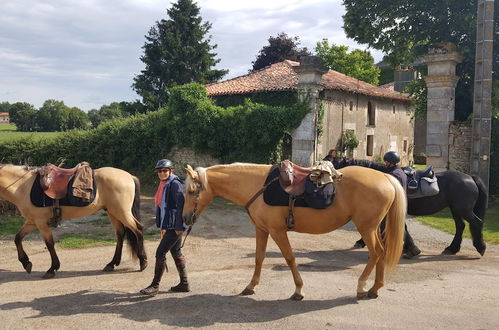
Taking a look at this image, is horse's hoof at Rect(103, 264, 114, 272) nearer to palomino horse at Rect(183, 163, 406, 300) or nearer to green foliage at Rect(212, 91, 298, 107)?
palomino horse at Rect(183, 163, 406, 300)

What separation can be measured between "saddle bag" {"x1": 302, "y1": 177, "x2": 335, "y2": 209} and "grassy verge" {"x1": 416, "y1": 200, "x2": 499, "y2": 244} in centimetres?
593

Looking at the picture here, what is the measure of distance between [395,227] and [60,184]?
17.0ft

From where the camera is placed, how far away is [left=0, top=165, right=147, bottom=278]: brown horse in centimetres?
663

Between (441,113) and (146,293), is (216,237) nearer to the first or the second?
(146,293)

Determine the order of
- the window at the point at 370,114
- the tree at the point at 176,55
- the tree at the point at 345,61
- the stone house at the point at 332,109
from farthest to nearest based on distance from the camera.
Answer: the tree at the point at 345,61, the tree at the point at 176,55, the window at the point at 370,114, the stone house at the point at 332,109

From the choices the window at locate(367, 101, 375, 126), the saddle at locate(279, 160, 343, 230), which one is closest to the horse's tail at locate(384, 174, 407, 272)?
the saddle at locate(279, 160, 343, 230)

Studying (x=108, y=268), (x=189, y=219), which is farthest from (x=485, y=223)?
(x=108, y=268)

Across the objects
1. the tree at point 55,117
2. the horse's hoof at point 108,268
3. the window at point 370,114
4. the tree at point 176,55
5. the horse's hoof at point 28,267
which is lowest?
the horse's hoof at point 108,268

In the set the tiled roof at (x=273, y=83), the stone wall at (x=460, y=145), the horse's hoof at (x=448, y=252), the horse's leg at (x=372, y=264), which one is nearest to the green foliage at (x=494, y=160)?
the stone wall at (x=460, y=145)

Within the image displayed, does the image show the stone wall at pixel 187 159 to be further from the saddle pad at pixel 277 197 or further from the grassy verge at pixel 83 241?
the saddle pad at pixel 277 197

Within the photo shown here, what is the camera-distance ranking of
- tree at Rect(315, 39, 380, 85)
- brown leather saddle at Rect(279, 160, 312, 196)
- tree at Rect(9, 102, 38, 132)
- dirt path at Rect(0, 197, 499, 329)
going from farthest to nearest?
tree at Rect(9, 102, 38, 132)
tree at Rect(315, 39, 380, 85)
brown leather saddle at Rect(279, 160, 312, 196)
dirt path at Rect(0, 197, 499, 329)

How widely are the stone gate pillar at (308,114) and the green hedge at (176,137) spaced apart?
1.09ft

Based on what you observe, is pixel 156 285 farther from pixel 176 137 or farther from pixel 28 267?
pixel 176 137

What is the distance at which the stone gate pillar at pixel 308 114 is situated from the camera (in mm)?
15074
